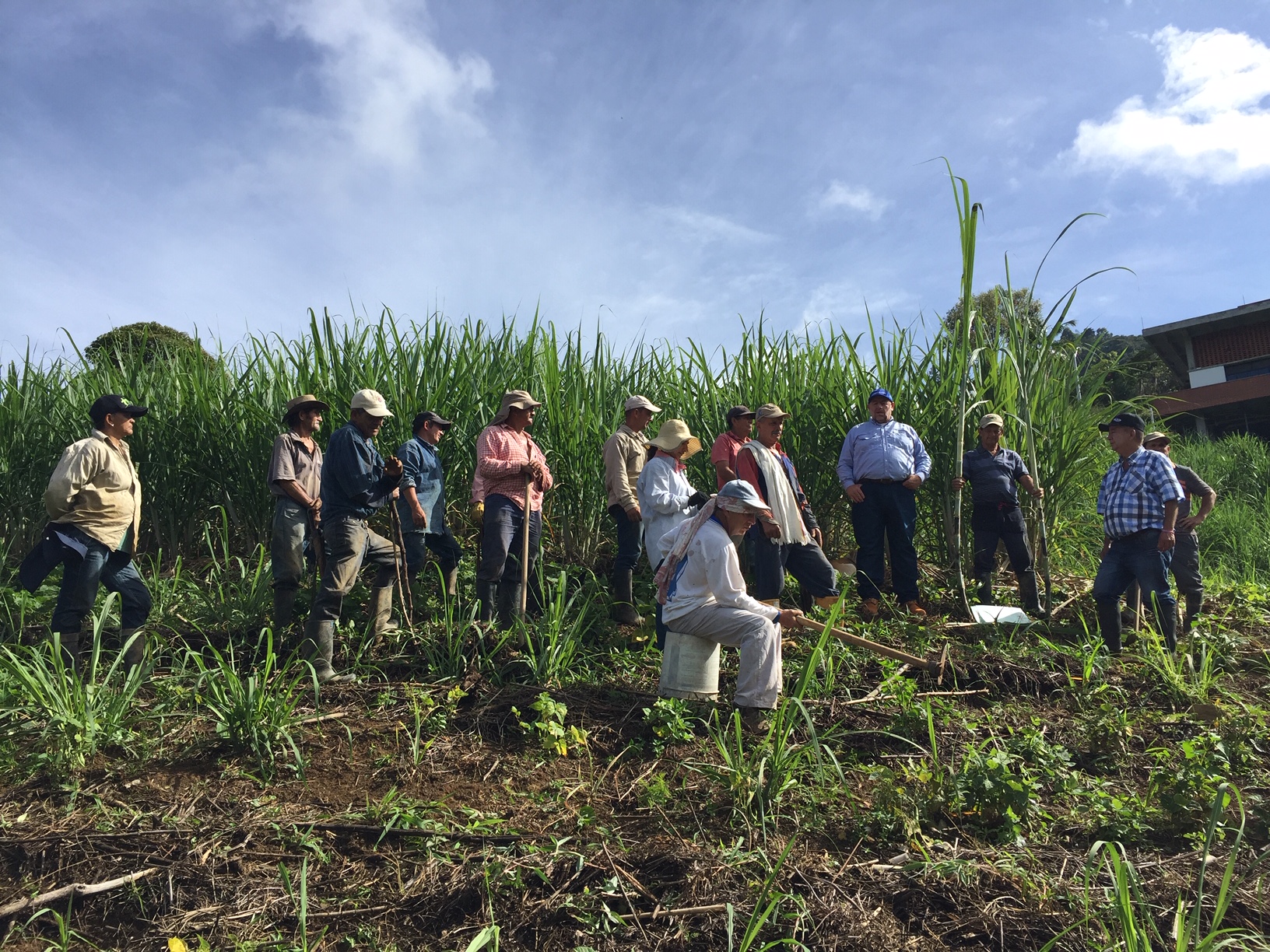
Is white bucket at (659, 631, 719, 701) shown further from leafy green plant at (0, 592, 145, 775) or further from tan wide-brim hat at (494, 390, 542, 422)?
leafy green plant at (0, 592, 145, 775)

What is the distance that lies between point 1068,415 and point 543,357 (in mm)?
3820

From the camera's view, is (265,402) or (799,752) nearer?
(799,752)

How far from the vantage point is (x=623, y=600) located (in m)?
4.86

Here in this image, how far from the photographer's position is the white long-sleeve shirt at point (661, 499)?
450cm

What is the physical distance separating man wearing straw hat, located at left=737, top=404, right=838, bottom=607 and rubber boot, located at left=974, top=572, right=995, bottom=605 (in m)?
1.11

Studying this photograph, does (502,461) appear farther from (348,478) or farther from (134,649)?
(134,649)

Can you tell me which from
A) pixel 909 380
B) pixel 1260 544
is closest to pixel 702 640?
pixel 909 380

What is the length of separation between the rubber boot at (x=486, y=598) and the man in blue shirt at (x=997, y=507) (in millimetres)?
3056

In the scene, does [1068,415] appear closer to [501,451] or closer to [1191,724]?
[1191,724]

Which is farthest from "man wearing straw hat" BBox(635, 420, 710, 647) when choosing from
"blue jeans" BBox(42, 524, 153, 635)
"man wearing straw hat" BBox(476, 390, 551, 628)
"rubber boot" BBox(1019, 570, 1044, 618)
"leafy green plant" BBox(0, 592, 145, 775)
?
"blue jeans" BBox(42, 524, 153, 635)

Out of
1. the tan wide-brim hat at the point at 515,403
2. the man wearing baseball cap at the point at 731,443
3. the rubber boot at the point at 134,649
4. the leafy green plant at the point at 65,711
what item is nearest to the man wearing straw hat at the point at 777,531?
the man wearing baseball cap at the point at 731,443

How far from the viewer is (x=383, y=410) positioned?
166 inches

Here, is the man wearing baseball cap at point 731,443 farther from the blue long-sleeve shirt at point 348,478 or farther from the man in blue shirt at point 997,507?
the blue long-sleeve shirt at point 348,478

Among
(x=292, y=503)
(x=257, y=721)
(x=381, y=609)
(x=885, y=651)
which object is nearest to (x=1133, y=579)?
(x=885, y=651)
